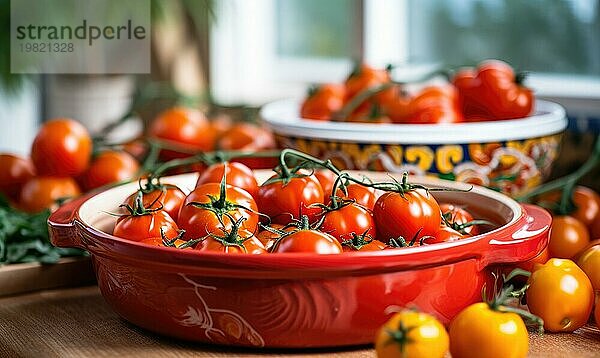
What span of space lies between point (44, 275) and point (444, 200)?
51 centimetres

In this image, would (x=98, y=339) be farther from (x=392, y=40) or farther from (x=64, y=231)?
(x=392, y=40)

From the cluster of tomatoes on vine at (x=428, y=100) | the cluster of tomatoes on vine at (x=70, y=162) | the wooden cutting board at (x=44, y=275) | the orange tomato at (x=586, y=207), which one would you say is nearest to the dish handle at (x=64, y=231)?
the wooden cutting board at (x=44, y=275)

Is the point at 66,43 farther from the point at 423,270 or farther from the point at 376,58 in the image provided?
the point at 423,270

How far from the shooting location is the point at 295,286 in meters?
0.85

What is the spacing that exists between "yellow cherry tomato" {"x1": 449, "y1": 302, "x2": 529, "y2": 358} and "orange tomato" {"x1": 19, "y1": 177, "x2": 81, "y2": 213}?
30.2 inches

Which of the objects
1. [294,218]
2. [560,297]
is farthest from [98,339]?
[560,297]

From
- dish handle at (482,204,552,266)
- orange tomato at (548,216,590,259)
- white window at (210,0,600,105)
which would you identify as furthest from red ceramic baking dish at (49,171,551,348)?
white window at (210,0,600,105)

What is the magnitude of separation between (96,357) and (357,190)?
32 cm

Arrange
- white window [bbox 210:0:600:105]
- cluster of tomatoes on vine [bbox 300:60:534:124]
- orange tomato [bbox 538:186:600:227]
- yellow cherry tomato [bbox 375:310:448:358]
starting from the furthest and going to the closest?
white window [bbox 210:0:600:105] → cluster of tomatoes on vine [bbox 300:60:534:124] → orange tomato [bbox 538:186:600:227] → yellow cherry tomato [bbox 375:310:448:358]

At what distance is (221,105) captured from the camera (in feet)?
6.52

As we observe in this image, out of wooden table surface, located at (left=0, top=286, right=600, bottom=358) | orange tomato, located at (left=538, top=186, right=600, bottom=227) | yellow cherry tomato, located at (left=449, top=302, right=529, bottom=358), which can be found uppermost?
orange tomato, located at (left=538, top=186, right=600, bottom=227)

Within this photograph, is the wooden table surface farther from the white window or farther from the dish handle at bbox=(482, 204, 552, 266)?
the white window

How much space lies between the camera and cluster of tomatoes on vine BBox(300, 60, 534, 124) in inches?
53.4

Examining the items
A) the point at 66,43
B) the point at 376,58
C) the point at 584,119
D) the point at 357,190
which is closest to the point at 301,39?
the point at 376,58
